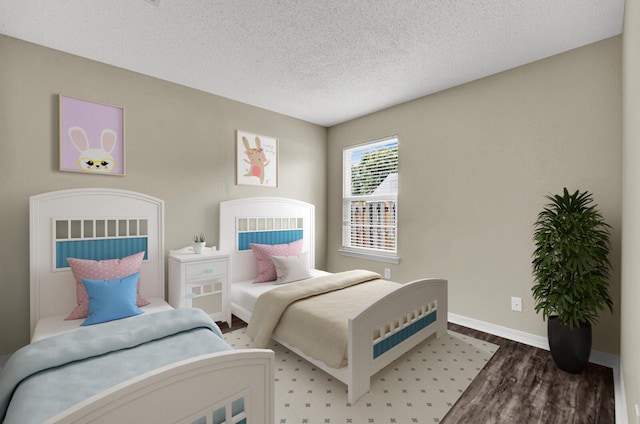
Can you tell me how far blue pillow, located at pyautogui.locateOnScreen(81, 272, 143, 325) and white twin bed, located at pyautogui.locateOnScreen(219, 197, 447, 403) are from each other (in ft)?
3.22

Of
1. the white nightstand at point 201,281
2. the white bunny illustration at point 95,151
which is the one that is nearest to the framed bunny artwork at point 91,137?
the white bunny illustration at point 95,151

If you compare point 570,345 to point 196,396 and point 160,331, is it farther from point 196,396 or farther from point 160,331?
point 160,331

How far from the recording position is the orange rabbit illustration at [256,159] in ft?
12.2

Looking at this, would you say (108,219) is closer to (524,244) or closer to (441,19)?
(441,19)

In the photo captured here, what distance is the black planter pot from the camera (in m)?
2.13

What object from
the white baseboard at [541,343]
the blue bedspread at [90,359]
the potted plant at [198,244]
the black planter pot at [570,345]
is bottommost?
the white baseboard at [541,343]

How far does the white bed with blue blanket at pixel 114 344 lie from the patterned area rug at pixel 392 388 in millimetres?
623

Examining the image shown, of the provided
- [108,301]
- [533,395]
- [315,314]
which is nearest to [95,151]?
[108,301]

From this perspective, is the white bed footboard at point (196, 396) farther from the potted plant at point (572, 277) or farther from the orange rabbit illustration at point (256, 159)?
the orange rabbit illustration at point (256, 159)

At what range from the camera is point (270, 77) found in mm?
2998

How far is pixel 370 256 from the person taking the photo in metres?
4.07

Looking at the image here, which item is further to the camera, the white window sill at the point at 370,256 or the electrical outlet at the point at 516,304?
the white window sill at the point at 370,256

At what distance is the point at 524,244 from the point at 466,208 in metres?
0.62

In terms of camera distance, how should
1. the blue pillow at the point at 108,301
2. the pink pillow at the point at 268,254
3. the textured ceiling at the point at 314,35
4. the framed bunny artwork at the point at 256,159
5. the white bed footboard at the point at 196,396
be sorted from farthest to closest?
the framed bunny artwork at the point at 256,159 < the pink pillow at the point at 268,254 < the blue pillow at the point at 108,301 < the textured ceiling at the point at 314,35 < the white bed footboard at the point at 196,396
